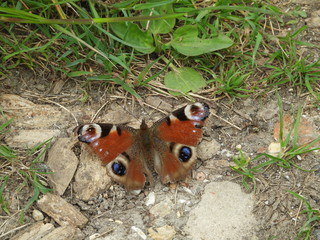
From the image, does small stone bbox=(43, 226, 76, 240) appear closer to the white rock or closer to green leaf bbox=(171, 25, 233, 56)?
the white rock

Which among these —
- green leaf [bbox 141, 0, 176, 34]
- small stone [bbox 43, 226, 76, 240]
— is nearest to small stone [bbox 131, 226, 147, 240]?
small stone [bbox 43, 226, 76, 240]

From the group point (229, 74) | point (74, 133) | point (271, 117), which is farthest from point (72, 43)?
point (271, 117)

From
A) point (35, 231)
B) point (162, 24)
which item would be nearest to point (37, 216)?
point (35, 231)

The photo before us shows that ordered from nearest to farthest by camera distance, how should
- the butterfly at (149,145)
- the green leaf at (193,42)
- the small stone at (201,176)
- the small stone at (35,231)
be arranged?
1. the small stone at (35,231)
2. the butterfly at (149,145)
3. the small stone at (201,176)
4. the green leaf at (193,42)

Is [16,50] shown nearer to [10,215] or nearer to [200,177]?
[10,215]

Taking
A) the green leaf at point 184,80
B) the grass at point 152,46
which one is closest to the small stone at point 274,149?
the grass at point 152,46

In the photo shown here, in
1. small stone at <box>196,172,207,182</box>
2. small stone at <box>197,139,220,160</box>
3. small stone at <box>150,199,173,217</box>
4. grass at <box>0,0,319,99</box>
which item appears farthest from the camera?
grass at <box>0,0,319,99</box>

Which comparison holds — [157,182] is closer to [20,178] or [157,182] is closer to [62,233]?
[62,233]

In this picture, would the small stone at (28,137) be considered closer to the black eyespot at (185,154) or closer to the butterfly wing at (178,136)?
the butterfly wing at (178,136)
